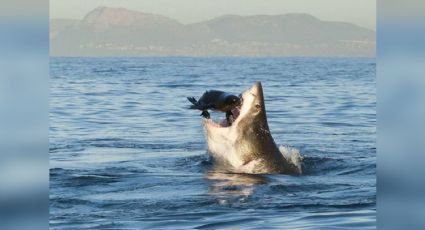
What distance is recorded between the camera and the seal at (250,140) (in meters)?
11.2

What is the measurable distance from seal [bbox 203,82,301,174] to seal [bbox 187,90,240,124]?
0.28 ft

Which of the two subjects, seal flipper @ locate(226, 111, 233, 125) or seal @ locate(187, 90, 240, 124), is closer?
seal @ locate(187, 90, 240, 124)

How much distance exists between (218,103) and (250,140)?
68cm

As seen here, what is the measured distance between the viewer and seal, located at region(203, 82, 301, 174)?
1118 cm

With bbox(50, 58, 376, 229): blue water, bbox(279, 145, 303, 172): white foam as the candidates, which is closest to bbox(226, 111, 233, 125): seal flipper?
bbox(50, 58, 376, 229): blue water

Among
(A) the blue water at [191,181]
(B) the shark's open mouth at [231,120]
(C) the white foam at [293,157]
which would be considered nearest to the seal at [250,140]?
(B) the shark's open mouth at [231,120]

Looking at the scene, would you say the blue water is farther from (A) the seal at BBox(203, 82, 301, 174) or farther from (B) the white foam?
(A) the seal at BBox(203, 82, 301, 174)

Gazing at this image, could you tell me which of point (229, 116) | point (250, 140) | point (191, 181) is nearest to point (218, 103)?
point (229, 116)

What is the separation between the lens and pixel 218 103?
11.2 metres

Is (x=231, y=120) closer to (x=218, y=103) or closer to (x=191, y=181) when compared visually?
(x=218, y=103)

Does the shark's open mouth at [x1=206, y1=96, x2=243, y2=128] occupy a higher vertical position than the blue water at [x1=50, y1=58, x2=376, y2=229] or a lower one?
higher
